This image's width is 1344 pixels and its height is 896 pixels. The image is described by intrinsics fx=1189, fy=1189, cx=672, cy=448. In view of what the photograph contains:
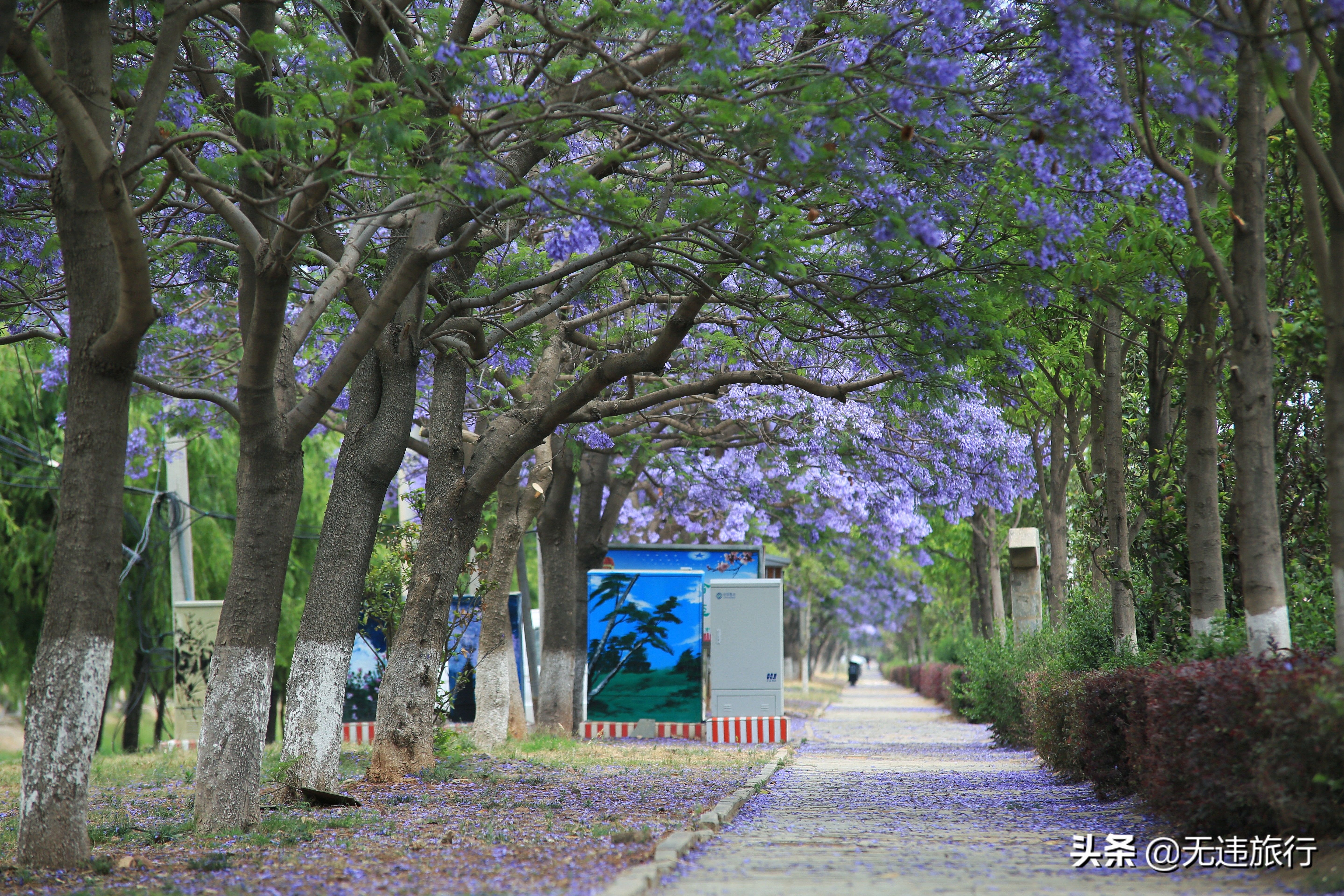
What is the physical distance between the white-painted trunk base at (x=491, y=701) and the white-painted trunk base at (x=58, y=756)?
8.73 m

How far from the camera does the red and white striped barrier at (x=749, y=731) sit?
19297 mm

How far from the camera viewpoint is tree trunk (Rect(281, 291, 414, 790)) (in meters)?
9.87

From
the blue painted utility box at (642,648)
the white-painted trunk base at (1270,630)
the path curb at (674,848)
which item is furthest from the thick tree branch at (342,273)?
the blue painted utility box at (642,648)

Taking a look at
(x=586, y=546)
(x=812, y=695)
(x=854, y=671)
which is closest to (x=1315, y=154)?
(x=586, y=546)

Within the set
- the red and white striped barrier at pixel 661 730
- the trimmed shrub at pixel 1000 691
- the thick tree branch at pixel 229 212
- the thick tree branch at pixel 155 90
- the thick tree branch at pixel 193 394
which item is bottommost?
the red and white striped barrier at pixel 661 730

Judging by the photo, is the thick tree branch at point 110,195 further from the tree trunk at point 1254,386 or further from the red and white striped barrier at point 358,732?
the red and white striped barrier at point 358,732

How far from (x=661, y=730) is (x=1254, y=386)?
48.3 feet

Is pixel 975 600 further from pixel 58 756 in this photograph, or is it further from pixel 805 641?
pixel 805 641

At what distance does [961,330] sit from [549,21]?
13.0 feet

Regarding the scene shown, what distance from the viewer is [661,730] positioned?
2052 cm

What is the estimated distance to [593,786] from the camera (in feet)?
36.6

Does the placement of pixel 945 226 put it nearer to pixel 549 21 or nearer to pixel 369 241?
pixel 549 21

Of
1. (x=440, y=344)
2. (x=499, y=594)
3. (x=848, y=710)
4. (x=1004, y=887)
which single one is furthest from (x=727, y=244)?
(x=848, y=710)

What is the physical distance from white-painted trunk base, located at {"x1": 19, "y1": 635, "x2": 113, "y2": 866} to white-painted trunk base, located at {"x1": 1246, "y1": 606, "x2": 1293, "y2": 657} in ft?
22.6
